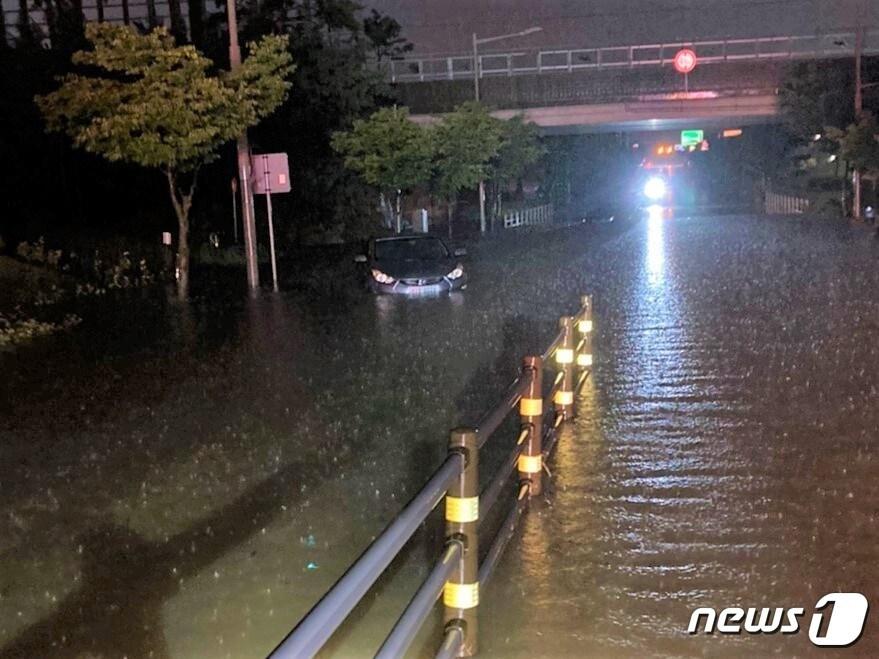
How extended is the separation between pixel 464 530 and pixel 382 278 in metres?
16.8

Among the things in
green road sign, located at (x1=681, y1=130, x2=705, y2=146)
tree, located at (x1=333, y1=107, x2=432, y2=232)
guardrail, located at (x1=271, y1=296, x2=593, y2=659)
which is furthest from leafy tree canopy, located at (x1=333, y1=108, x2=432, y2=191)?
green road sign, located at (x1=681, y1=130, x2=705, y2=146)

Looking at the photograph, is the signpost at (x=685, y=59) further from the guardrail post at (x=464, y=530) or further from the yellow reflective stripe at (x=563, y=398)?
the guardrail post at (x=464, y=530)

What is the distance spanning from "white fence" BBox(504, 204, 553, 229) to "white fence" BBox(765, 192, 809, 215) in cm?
1259

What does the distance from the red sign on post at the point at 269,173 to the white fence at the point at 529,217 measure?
29.3 m

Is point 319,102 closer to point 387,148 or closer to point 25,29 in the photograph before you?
point 387,148

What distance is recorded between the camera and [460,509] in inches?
175

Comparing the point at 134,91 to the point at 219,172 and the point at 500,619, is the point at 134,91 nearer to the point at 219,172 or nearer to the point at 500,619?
the point at 219,172

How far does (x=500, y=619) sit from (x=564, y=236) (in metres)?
37.2

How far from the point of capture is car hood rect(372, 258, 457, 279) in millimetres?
21156

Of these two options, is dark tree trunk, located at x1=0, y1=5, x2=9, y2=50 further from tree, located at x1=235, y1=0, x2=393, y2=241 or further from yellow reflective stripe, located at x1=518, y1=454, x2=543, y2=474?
yellow reflective stripe, located at x1=518, y1=454, x2=543, y2=474

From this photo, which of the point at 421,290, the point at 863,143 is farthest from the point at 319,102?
the point at 863,143

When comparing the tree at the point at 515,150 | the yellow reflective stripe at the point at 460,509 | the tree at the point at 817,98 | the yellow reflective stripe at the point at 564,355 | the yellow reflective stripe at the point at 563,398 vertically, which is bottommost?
→ the yellow reflective stripe at the point at 563,398

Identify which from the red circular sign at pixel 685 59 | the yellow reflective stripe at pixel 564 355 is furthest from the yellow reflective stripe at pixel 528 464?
the red circular sign at pixel 685 59

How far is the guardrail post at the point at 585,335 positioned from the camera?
1086 cm
